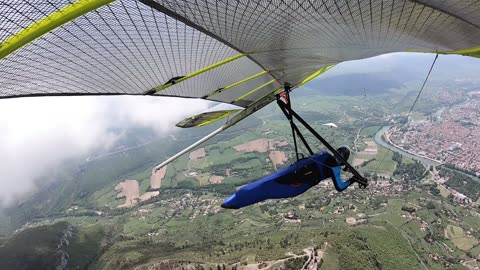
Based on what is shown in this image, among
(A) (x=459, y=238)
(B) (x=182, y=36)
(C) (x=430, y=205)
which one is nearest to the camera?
(B) (x=182, y=36)

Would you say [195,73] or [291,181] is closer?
[195,73]

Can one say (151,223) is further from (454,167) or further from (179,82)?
(179,82)

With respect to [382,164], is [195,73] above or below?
above

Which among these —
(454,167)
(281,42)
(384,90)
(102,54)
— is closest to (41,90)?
(102,54)

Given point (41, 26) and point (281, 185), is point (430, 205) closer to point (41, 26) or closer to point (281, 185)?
point (281, 185)

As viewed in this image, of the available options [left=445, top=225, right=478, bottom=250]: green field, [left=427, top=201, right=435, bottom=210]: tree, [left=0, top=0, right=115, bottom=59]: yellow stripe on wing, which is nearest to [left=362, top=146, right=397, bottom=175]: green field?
[left=427, top=201, right=435, bottom=210]: tree

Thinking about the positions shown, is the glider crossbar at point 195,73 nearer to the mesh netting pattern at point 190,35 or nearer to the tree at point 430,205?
the mesh netting pattern at point 190,35

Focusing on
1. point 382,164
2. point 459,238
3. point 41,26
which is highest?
point 41,26

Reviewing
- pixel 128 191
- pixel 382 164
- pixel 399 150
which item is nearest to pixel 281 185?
pixel 382 164

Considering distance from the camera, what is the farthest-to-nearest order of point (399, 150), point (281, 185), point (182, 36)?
point (399, 150), point (281, 185), point (182, 36)
